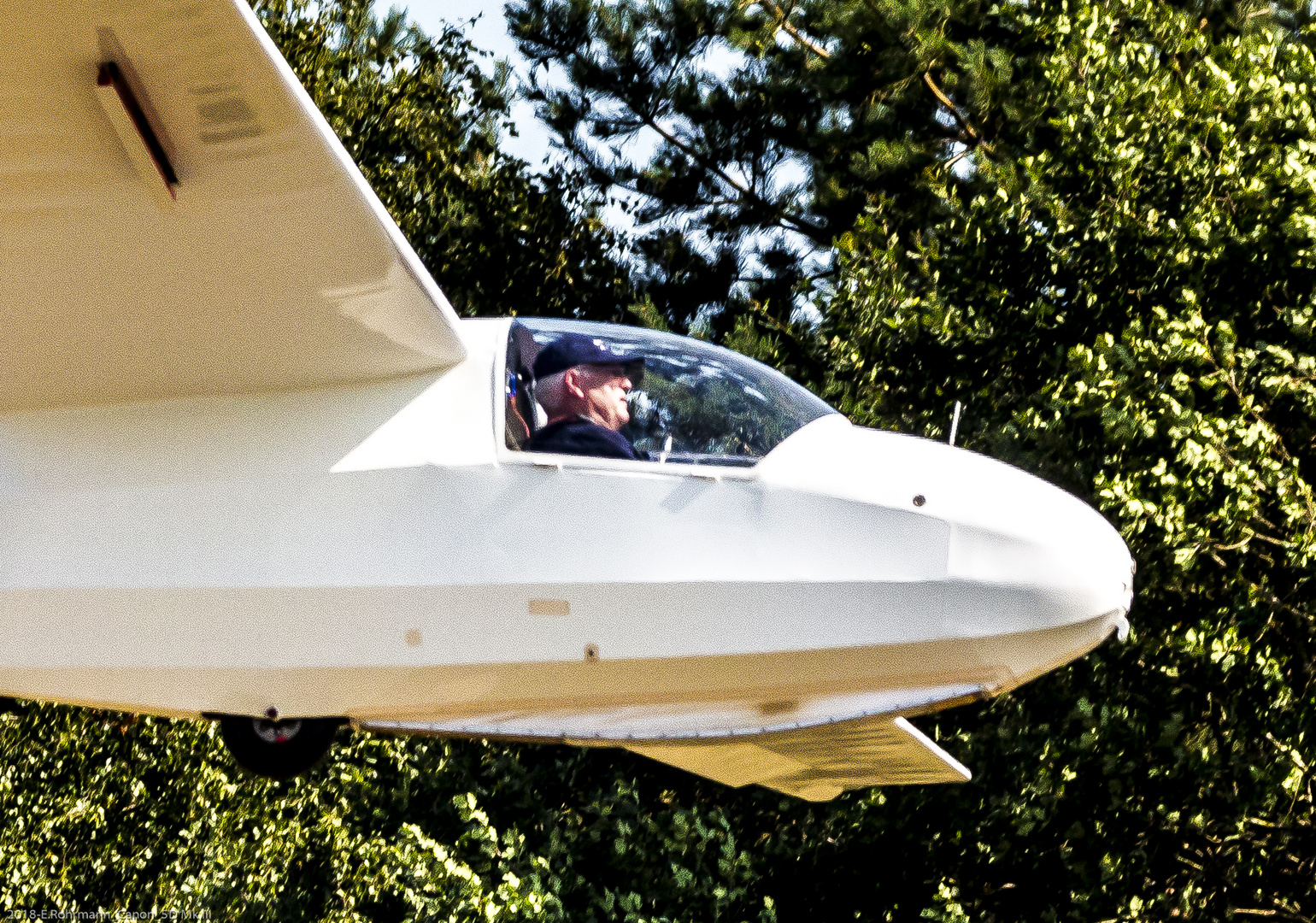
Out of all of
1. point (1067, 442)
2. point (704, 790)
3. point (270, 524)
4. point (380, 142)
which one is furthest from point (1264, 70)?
point (380, 142)

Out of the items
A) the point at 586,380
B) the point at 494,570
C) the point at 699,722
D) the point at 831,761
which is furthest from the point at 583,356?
the point at 831,761

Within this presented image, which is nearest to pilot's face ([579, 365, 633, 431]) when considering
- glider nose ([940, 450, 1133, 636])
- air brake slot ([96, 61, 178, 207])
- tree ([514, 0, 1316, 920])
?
glider nose ([940, 450, 1133, 636])

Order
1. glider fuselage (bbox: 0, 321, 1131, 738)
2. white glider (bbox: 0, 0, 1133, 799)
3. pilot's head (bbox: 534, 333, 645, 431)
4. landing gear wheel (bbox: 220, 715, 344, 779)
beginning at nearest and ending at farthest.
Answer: white glider (bbox: 0, 0, 1133, 799)
glider fuselage (bbox: 0, 321, 1131, 738)
pilot's head (bbox: 534, 333, 645, 431)
landing gear wheel (bbox: 220, 715, 344, 779)

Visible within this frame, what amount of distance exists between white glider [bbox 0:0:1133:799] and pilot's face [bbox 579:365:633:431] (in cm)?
7

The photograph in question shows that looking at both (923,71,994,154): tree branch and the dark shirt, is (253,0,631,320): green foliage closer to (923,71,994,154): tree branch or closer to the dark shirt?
(923,71,994,154): tree branch

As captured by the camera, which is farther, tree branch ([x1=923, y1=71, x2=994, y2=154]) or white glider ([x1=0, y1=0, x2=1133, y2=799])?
tree branch ([x1=923, y1=71, x2=994, y2=154])

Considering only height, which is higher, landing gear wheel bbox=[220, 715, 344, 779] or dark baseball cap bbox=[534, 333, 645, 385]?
dark baseball cap bbox=[534, 333, 645, 385]

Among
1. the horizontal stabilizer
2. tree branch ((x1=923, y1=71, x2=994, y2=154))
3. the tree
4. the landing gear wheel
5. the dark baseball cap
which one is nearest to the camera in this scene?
the dark baseball cap

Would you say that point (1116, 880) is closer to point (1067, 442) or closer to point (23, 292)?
point (1067, 442)

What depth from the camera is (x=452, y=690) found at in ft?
24.0

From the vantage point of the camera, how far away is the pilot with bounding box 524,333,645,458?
23.3ft

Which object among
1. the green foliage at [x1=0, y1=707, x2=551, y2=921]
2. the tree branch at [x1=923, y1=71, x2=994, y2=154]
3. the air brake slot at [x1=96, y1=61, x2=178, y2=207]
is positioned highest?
the air brake slot at [x1=96, y1=61, x2=178, y2=207]

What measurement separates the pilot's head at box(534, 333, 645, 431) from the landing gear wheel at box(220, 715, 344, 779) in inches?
75.7

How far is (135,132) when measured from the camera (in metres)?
6.40
